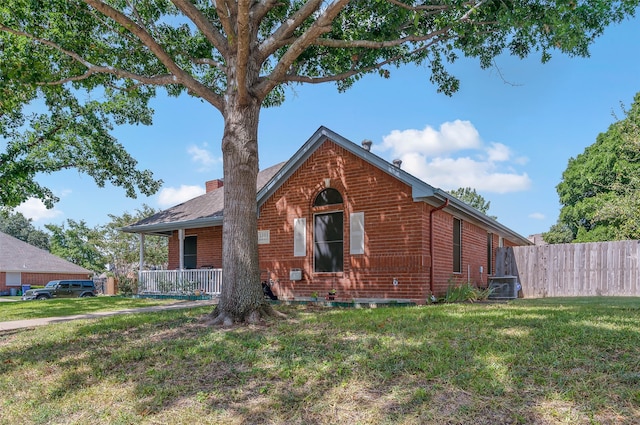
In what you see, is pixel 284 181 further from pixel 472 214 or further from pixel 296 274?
pixel 472 214

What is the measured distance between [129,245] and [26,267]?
9.16 meters

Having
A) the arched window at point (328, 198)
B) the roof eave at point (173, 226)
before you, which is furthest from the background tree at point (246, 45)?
the roof eave at point (173, 226)

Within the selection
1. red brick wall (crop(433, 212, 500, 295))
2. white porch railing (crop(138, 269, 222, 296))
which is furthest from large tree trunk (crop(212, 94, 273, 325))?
white porch railing (crop(138, 269, 222, 296))

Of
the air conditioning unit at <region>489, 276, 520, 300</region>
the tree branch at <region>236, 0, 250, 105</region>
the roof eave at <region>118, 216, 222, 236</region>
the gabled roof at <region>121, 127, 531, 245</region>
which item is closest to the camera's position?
the tree branch at <region>236, 0, 250, 105</region>

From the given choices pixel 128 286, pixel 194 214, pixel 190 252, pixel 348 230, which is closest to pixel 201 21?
pixel 348 230

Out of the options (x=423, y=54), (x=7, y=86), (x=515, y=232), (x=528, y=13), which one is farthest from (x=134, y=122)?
(x=515, y=232)

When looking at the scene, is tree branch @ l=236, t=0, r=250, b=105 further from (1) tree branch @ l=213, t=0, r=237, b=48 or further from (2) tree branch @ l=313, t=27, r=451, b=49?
(2) tree branch @ l=313, t=27, r=451, b=49

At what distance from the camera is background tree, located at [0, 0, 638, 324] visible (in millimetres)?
7973

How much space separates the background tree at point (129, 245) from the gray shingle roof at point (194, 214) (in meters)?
19.8

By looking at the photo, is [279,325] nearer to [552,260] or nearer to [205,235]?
[205,235]

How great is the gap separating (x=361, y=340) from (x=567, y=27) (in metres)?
5.66

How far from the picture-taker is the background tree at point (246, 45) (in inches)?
314

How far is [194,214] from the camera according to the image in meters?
17.0

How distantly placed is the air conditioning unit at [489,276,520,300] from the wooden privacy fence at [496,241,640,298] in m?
1.16
